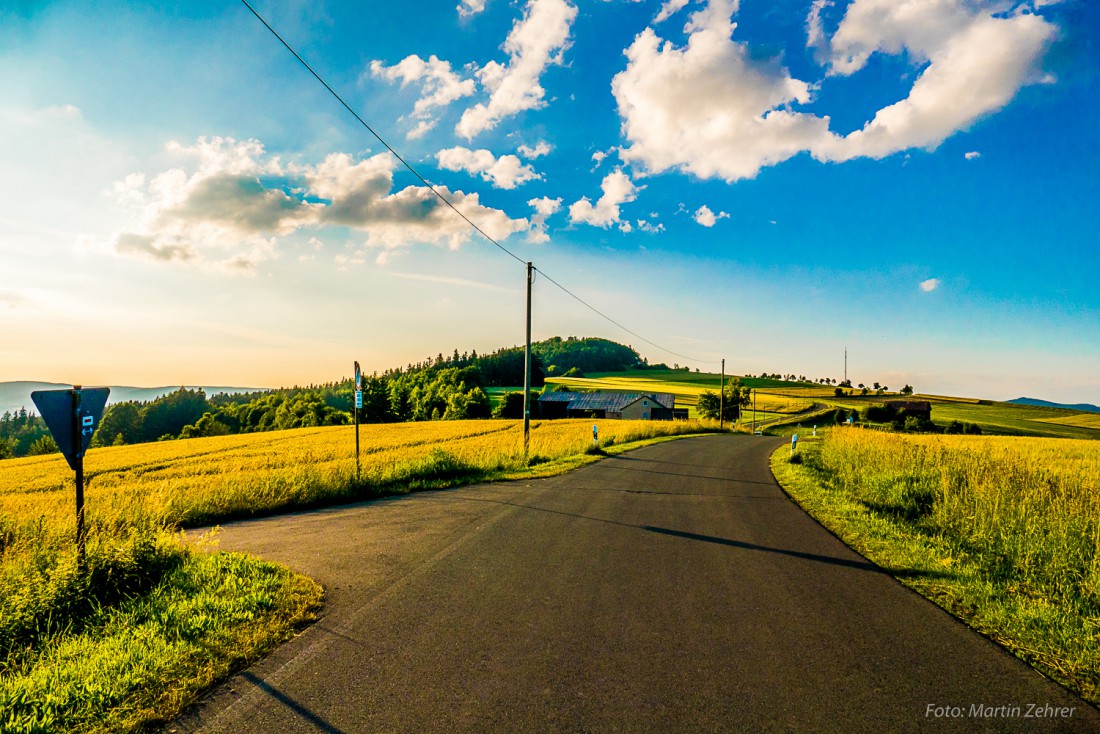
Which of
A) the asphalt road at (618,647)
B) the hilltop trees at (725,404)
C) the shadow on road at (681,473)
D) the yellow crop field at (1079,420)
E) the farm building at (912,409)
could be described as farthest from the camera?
the hilltop trees at (725,404)

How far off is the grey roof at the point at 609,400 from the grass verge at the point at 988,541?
6225cm

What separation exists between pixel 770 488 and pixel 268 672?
38.5ft

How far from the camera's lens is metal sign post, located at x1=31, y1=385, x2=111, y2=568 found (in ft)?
16.8

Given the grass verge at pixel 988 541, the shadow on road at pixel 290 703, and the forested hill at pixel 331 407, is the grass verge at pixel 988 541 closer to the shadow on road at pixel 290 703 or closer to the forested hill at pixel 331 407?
the shadow on road at pixel 290 703

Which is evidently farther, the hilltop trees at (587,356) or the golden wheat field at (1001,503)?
the hilltop trees at (587,356)

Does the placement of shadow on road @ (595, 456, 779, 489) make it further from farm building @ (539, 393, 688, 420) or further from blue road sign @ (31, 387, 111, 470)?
farm building @ (539, 393, 688, 420)

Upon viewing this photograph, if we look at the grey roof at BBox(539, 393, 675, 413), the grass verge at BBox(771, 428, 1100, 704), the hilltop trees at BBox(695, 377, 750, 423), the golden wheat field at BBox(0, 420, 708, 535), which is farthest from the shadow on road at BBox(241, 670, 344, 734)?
the grey roof at BBox(539, 393, 675, 413)

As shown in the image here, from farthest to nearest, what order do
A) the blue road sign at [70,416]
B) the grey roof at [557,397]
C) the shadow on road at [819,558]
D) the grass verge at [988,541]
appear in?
1. the grey roof at [557,397]
2. the shadow on road at [819,558]
3. the blue road sign at [70,416]
4. the grass verge at [988,541]

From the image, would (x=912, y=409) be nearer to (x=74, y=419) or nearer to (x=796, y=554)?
(x=796, y=554)

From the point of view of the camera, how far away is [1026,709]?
3.43 metres

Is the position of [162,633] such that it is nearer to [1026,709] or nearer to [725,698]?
[725,698]

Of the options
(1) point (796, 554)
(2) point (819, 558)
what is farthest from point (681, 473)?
(2) point (819, 558)

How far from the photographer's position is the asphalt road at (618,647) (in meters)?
3.33

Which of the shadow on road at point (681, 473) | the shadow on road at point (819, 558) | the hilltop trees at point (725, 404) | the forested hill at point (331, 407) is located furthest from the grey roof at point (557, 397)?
the shadow on road at point (819, 558)
